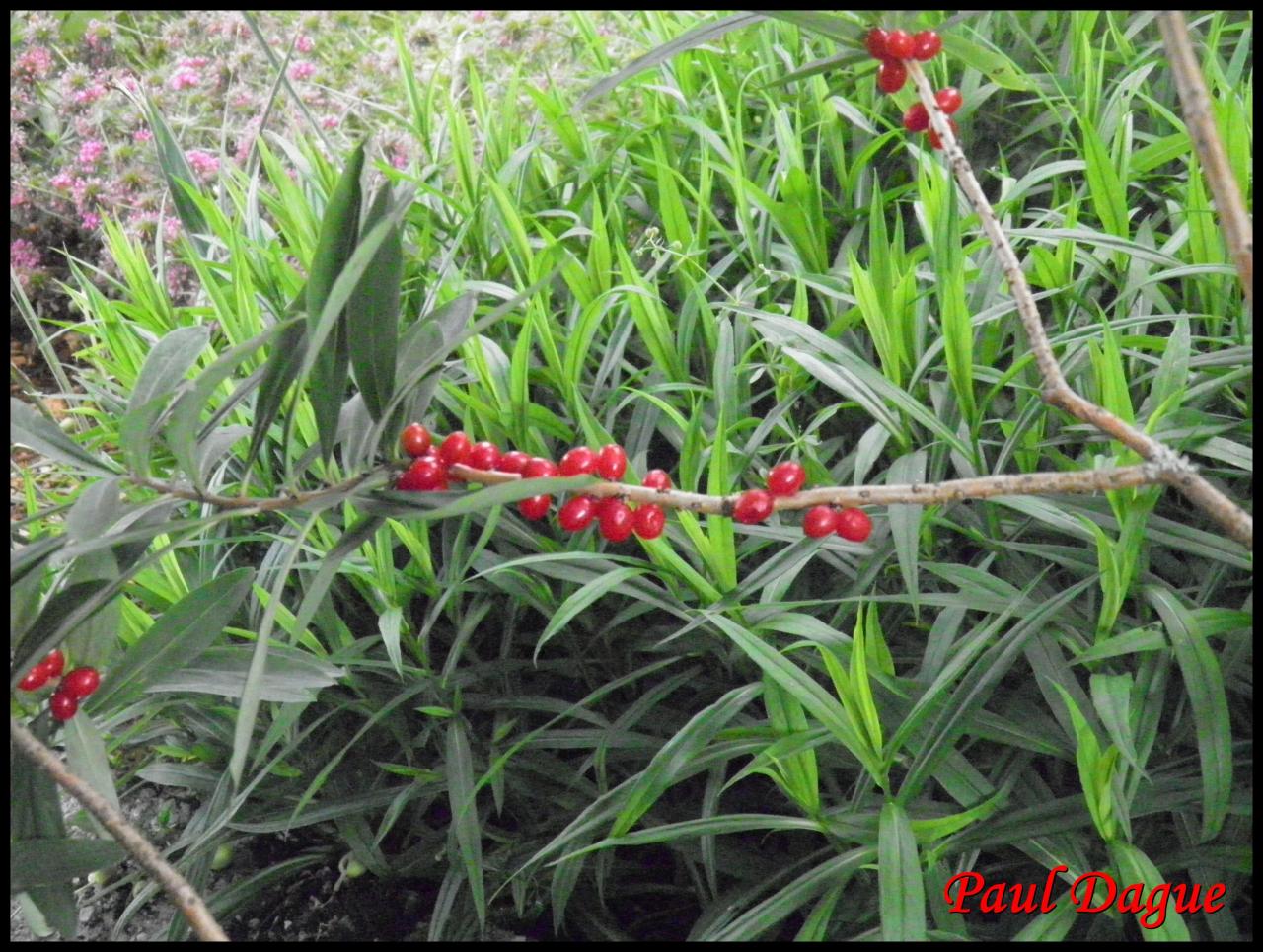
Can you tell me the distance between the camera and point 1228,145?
2.80 feet

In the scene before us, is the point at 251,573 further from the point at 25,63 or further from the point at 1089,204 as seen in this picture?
the point at 25,63

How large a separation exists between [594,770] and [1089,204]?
798mm

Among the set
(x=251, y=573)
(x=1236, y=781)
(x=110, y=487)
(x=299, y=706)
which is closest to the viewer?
(x=110, y=487)

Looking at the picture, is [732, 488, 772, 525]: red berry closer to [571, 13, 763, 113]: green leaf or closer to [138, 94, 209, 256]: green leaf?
[571, 13, 763, 113]: green leaf

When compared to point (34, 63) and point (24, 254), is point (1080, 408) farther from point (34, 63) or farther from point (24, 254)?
point (34, 63)

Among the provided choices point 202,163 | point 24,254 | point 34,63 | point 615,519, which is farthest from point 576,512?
point 34,63

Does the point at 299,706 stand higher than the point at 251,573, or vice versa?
the point at 251,573

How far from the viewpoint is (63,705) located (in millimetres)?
558

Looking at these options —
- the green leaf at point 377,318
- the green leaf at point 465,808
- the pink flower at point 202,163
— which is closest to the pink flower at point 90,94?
the pink flower at point 202,163

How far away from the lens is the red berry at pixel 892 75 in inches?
22.6

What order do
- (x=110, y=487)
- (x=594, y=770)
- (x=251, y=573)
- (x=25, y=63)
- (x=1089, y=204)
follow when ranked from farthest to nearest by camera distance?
(x=25, y=63) → (x=1089, y=204) → (x=594, y=770) → (x=251, y=573) → (x=110, y=487)

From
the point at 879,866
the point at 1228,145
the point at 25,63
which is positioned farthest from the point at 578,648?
the point at 25,63

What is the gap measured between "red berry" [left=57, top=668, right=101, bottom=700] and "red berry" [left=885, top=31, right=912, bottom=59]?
22.2 inches

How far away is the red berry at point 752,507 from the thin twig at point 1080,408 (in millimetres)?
147
